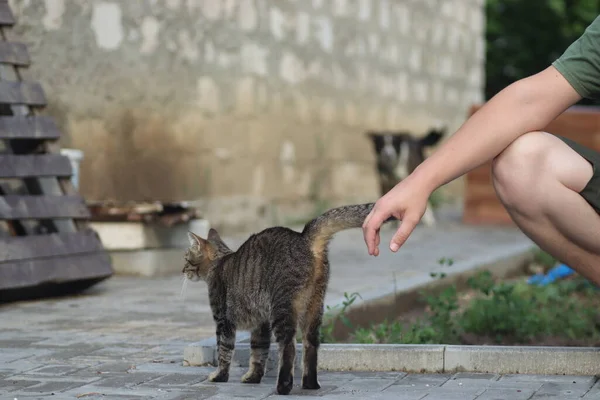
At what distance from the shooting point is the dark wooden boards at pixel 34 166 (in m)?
6.49

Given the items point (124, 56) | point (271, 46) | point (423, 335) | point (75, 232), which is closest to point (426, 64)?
point (271, 46)

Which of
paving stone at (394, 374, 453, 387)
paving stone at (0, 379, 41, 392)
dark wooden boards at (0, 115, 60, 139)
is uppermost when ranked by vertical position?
dark wooden boards at (0, 115, 60, 139)

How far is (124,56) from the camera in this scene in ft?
30.1

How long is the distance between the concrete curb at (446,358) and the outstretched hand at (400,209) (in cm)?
129

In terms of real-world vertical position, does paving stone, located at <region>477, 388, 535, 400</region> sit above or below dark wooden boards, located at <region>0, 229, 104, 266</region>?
A: below

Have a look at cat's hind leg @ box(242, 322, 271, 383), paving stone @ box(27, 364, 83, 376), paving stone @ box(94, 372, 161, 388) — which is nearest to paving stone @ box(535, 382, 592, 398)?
cat's hind leg @ box(242, 322, 271, 383)

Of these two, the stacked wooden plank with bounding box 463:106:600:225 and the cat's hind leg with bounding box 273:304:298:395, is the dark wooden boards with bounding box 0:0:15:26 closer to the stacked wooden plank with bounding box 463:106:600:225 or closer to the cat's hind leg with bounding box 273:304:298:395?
the cat's hind leg with bounding box 273:304:298:395

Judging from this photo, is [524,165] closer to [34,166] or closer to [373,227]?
[373,227]

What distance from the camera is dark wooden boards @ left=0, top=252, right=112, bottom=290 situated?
627cm

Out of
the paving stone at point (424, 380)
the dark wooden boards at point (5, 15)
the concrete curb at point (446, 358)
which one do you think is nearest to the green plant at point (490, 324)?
the concrete curb at point (446, 358)

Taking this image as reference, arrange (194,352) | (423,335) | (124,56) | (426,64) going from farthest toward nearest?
1. (426,64)
2. (124,56)
3. (423,335)
4. (194,352)

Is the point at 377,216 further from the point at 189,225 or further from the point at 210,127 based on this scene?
the point at 210,127

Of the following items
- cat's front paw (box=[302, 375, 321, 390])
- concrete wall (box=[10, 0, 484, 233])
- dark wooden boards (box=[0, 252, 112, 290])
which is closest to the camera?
cat's front paw (box=[302, 375, 321, 390])

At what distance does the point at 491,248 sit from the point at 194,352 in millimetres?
5567
